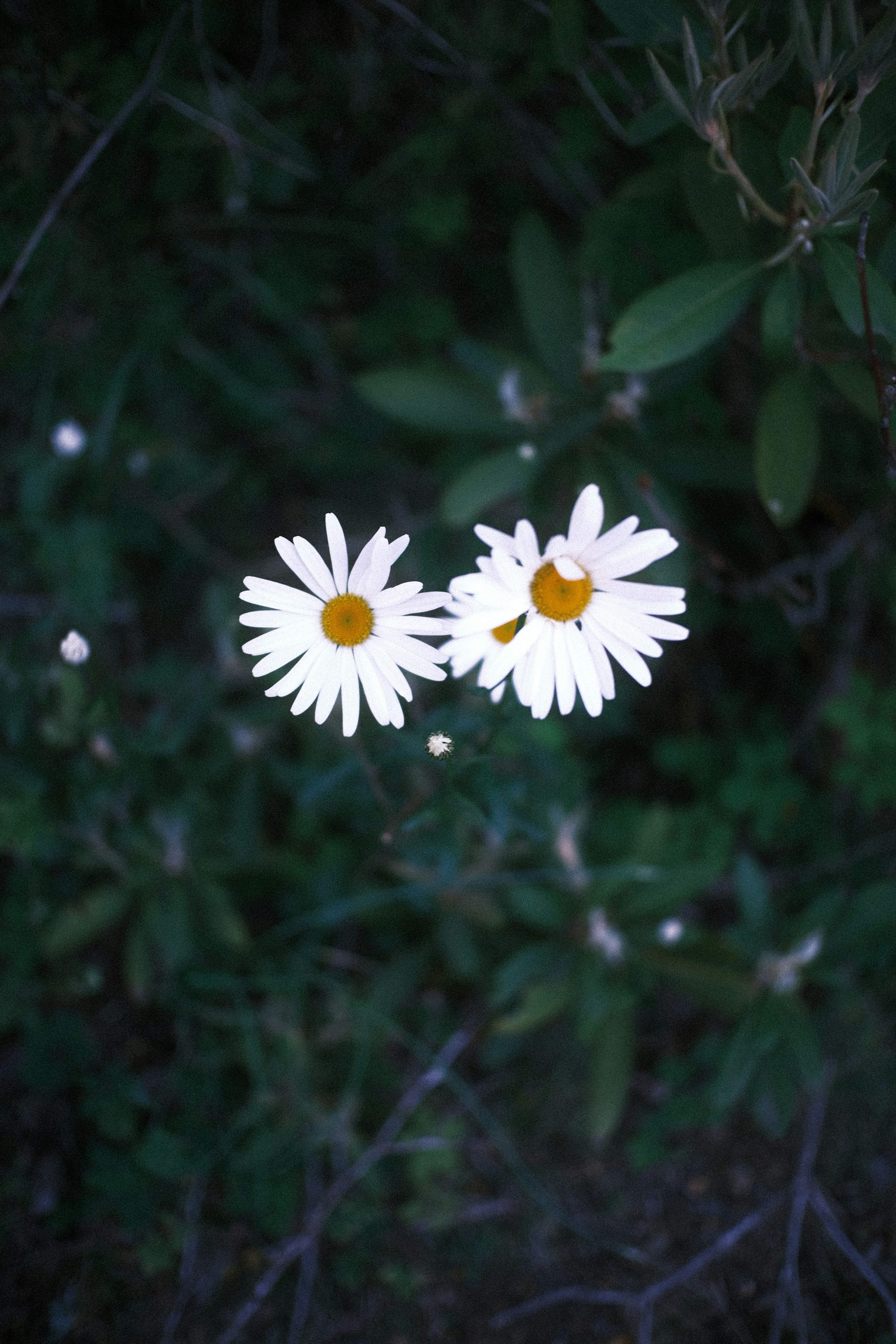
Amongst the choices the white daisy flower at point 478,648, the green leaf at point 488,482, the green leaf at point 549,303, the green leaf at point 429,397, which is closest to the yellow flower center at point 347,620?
the white daisy flower at point 478,648

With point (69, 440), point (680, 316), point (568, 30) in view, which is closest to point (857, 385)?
point (680, 316)

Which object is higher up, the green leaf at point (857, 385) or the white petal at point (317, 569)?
the green leaf at point (857, 385)

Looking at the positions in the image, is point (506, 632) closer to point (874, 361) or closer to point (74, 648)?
point (874, 361)

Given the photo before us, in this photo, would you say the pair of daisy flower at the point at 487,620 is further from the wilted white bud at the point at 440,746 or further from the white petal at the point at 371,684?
the wilted white bud at the point at 440,746

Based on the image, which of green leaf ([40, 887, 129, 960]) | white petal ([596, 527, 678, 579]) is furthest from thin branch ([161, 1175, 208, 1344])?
white petal ([596, 527, 678, 579])

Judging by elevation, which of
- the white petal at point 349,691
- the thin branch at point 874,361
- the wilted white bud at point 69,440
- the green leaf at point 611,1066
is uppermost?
the wilted white bud at point 69,440

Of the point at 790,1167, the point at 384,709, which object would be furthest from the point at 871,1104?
the point at 384,709

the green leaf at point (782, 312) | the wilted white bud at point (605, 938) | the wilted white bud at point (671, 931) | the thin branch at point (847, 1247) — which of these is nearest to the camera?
the green leaf at point (782, 312)
